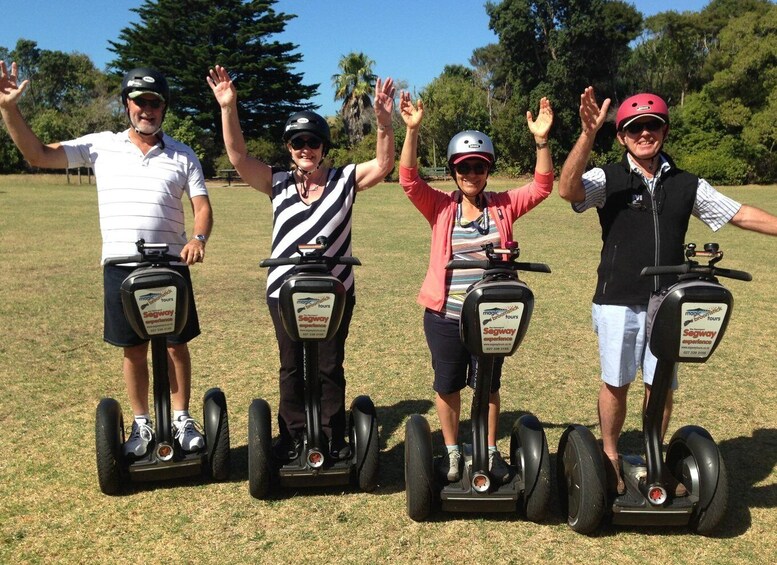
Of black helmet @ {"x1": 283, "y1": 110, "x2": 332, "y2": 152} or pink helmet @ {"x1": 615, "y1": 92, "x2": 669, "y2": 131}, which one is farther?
black helmet @ {"x1": 283, "y1": 110, "x2": 332, "y2": 152}

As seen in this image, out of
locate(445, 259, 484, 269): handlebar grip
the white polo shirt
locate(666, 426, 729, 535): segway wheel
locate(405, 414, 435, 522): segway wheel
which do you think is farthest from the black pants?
locate(666, 426, 729, 535): segway wheel

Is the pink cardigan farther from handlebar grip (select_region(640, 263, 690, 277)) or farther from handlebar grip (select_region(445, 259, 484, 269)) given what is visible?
handlebar grip (select_region(640, 263, 690, 277))

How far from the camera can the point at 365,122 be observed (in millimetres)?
59688

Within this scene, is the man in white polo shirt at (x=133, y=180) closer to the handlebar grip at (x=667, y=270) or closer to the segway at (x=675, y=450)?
the segway at (x=675, y=450)

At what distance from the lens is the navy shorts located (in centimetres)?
377

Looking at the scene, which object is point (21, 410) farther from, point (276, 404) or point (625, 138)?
point (625, 138)

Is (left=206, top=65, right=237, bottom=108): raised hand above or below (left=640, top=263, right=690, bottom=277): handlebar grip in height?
above

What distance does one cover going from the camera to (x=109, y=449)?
12.9 ft

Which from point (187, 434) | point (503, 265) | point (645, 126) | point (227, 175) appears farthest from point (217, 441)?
point (227, 175)

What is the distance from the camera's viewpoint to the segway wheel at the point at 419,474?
367 centimetres

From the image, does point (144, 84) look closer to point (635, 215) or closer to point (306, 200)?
point (306, 200)

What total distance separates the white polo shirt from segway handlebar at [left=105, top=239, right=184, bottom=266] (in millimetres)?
189

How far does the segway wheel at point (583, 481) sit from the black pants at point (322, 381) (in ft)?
4.50

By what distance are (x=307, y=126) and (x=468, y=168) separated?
0.93 metres
